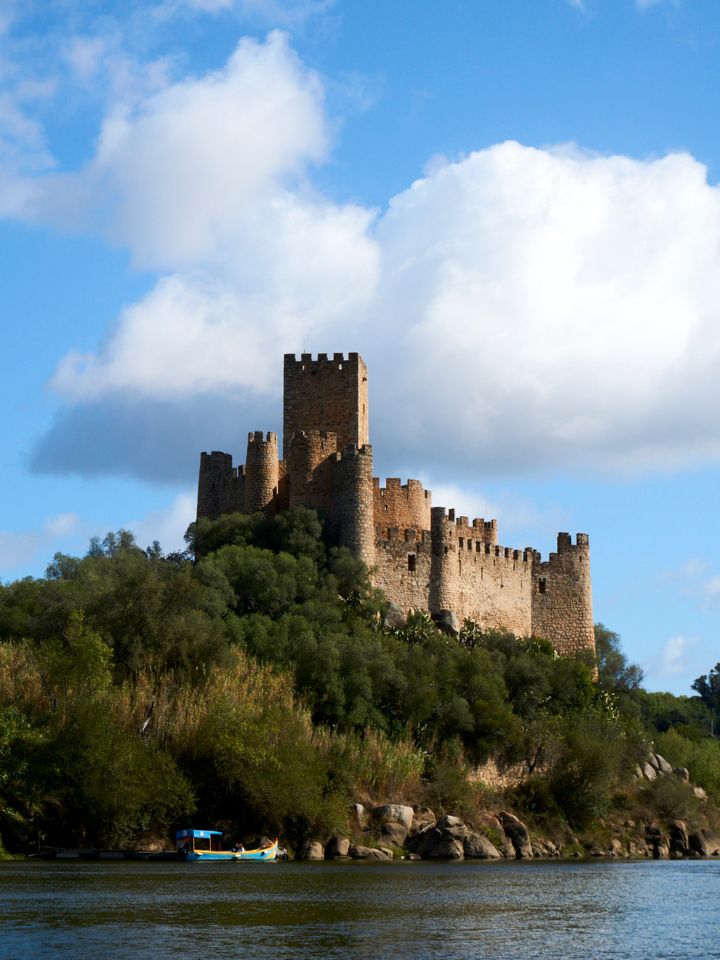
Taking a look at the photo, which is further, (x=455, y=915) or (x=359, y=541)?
(x=359, y=541)

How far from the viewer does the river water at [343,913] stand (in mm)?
26938

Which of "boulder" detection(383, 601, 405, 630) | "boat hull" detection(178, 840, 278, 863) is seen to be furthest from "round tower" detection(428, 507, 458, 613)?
"boat hull" detection(178, 840, 278, 863)

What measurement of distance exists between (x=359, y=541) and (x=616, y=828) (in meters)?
14.3

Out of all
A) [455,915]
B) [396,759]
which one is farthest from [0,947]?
[396,759]

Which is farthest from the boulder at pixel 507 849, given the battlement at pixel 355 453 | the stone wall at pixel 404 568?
the battlement at pixel 355 453

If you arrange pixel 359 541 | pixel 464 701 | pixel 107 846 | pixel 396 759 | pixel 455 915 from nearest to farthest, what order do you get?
pixel 455 915
pixel 107 846
pixel 396 759
pixel 464 701
pixel 359 541

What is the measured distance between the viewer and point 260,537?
59.9 meters

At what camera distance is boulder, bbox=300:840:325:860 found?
46.2 m

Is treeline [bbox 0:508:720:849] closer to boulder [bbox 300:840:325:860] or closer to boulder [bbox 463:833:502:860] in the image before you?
boulder [bbox 300:840:325:860]

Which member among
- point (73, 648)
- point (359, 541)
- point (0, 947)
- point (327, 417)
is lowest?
point (0, 947)

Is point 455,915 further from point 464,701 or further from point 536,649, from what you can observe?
point 536,649

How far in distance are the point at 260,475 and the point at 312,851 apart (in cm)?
1913

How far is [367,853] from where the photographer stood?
46719mm

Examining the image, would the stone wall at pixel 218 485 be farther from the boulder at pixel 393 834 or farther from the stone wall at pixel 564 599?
the boulder at pixel 393 834
